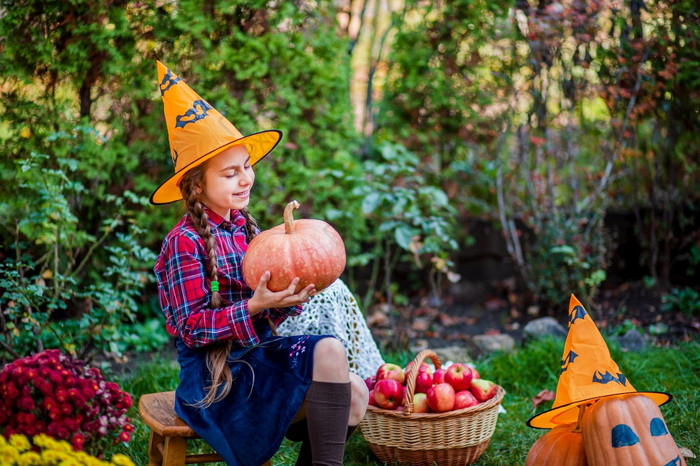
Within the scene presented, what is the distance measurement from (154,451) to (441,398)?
1117mm

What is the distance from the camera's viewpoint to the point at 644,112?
4.58m

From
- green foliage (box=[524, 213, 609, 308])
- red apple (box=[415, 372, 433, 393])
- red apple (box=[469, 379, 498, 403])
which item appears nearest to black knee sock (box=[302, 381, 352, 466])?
red apple (box=[415, 372, 433, 393])

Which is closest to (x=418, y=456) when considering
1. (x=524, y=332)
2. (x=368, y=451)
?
(x=368, y=451)

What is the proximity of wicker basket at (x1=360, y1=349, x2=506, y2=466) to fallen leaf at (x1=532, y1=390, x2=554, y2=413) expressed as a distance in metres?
0.63

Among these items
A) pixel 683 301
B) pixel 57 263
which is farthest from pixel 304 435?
pixel 683 301

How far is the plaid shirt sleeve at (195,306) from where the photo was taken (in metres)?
2.21

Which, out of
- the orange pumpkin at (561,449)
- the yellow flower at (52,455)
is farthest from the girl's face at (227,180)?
the orange pumpkin at (561,449)

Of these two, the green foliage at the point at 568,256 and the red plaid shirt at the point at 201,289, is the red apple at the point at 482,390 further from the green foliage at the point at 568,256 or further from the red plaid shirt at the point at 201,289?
the green foliage at the point at 568,256

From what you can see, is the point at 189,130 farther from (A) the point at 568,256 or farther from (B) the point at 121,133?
(A) the point at 568,256

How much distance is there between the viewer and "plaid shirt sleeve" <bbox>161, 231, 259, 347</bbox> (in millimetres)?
2205

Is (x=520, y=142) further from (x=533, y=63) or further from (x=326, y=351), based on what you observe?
(x=326, y=351)

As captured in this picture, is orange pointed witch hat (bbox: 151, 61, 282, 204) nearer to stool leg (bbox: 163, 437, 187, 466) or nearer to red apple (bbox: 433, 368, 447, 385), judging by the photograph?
stool leg (bbox: 163, 437, 187, 466)

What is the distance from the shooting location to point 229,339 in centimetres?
231

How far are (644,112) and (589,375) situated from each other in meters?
2.94
